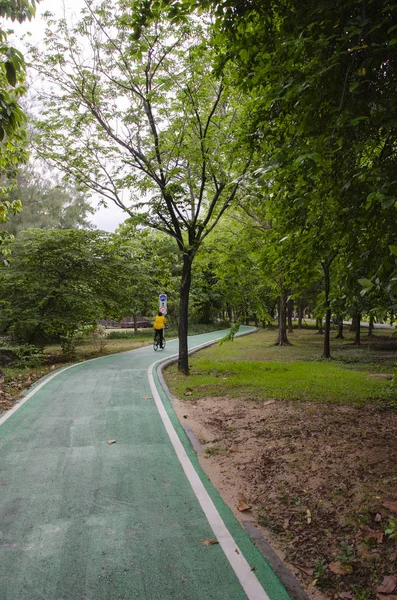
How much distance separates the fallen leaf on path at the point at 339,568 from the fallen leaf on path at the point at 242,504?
1170mm

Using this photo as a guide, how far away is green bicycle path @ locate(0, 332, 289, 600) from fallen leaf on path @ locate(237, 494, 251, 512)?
0.64 ft

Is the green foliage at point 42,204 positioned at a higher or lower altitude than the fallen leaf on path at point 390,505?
higher

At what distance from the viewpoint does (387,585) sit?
3090 millimetres

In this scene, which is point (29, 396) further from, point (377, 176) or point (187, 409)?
point (377, 176)

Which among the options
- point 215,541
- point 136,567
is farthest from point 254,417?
point 136,567

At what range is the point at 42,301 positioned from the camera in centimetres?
1531

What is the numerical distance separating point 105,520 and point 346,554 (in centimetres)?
233

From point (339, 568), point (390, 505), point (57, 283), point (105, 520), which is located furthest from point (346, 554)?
point (57, 283)

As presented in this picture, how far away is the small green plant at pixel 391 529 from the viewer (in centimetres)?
359

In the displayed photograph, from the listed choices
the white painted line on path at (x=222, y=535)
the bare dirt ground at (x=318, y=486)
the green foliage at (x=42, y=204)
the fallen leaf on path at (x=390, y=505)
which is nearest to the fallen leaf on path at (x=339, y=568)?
the bare dirt ground at (x=318, y=486)

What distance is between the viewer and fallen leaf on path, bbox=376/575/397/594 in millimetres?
3043

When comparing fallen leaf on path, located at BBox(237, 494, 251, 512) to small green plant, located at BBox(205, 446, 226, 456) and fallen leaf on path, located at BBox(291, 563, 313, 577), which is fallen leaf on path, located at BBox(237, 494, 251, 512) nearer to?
fallen leaf on path, located at BBox(291, 563, 313, 577)

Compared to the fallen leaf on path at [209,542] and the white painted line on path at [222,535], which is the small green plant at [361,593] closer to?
the white painted line on path at [222,535]

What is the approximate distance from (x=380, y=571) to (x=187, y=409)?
5982 mm
